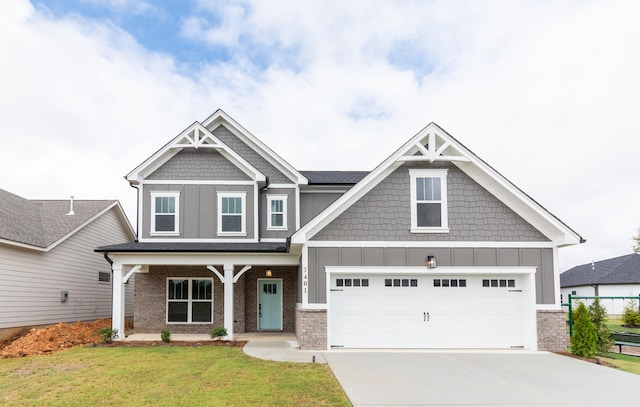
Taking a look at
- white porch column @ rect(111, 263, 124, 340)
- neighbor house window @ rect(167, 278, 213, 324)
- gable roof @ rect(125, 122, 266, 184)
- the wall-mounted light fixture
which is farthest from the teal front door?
the wall-mounted light fixture

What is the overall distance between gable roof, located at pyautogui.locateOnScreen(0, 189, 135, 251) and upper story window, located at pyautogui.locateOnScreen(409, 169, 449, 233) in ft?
41.4

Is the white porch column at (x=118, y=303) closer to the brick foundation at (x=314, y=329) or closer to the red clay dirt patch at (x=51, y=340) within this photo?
the red clay dirt patch at (x=51, y=340)

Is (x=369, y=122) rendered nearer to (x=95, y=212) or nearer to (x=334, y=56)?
(x=334, y=56)

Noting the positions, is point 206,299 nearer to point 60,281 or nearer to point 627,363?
point 60,281

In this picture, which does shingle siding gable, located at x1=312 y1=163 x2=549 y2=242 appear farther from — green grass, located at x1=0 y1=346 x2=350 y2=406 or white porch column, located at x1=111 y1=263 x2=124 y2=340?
white porch column, located at x1=111 y1=263 x2=124 y2=340

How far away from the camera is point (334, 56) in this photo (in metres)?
18.8

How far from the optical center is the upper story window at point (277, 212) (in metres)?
17.7

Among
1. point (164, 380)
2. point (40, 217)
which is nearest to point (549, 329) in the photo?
point (164, 380)

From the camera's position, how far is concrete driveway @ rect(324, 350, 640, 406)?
7.60 metres

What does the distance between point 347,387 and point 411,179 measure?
23.0ft

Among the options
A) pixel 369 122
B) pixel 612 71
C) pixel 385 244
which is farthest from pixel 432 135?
pixel 369 122

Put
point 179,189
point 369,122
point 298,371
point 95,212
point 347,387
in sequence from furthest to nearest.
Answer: point 369,122
point 95,212
point 179,189
point 298,371
point 347,387

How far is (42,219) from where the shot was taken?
1869cm

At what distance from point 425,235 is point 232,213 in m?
7.39
